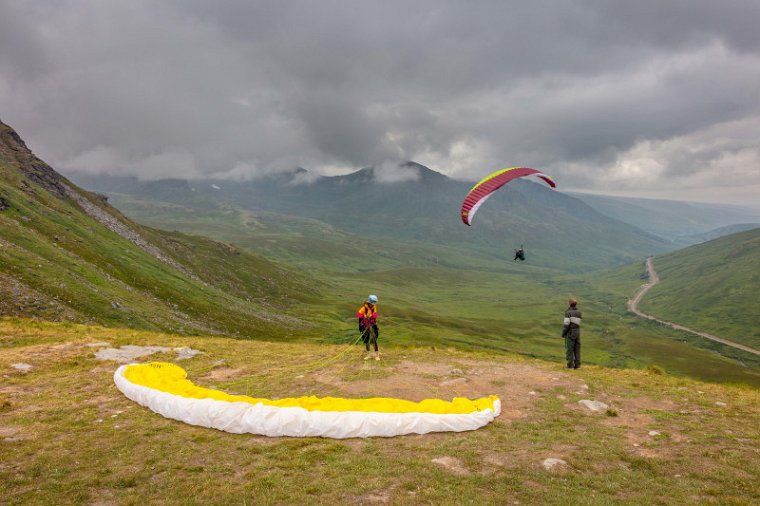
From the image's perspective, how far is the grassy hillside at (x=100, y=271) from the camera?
48531 mm

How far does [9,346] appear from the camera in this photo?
86.5 ft

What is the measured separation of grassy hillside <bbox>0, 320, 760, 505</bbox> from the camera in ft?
31.6

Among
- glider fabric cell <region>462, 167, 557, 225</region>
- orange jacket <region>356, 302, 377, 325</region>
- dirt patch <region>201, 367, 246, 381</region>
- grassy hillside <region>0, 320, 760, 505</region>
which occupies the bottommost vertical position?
dirt patch <region>201, 367, 246, 381</region>

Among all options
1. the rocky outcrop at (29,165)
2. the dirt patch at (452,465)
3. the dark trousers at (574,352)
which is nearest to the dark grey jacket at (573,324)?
the dark trousers at (574,352)

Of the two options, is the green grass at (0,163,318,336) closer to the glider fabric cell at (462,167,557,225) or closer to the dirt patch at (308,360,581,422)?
the dirt patch at (308,360,581,422)

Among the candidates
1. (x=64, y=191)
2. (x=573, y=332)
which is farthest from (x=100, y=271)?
(x=573, y=332)

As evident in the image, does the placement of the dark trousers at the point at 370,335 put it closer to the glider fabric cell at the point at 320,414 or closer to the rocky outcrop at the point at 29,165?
the glider fabric cell at the point at 320,414

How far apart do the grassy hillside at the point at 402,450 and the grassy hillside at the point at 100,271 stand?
111 ft

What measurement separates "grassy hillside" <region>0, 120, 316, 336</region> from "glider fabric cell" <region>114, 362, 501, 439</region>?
3846cm

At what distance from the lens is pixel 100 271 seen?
67688mm

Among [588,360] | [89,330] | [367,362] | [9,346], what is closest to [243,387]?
[367,362]

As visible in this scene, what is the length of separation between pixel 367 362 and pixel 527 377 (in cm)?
887

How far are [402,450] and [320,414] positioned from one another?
2.98 metres

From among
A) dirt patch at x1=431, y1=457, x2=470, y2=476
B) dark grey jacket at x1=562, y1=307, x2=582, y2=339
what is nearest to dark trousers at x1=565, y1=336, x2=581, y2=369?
dark grey jacket at x1=562, y1=307, x2=582, y2=339
